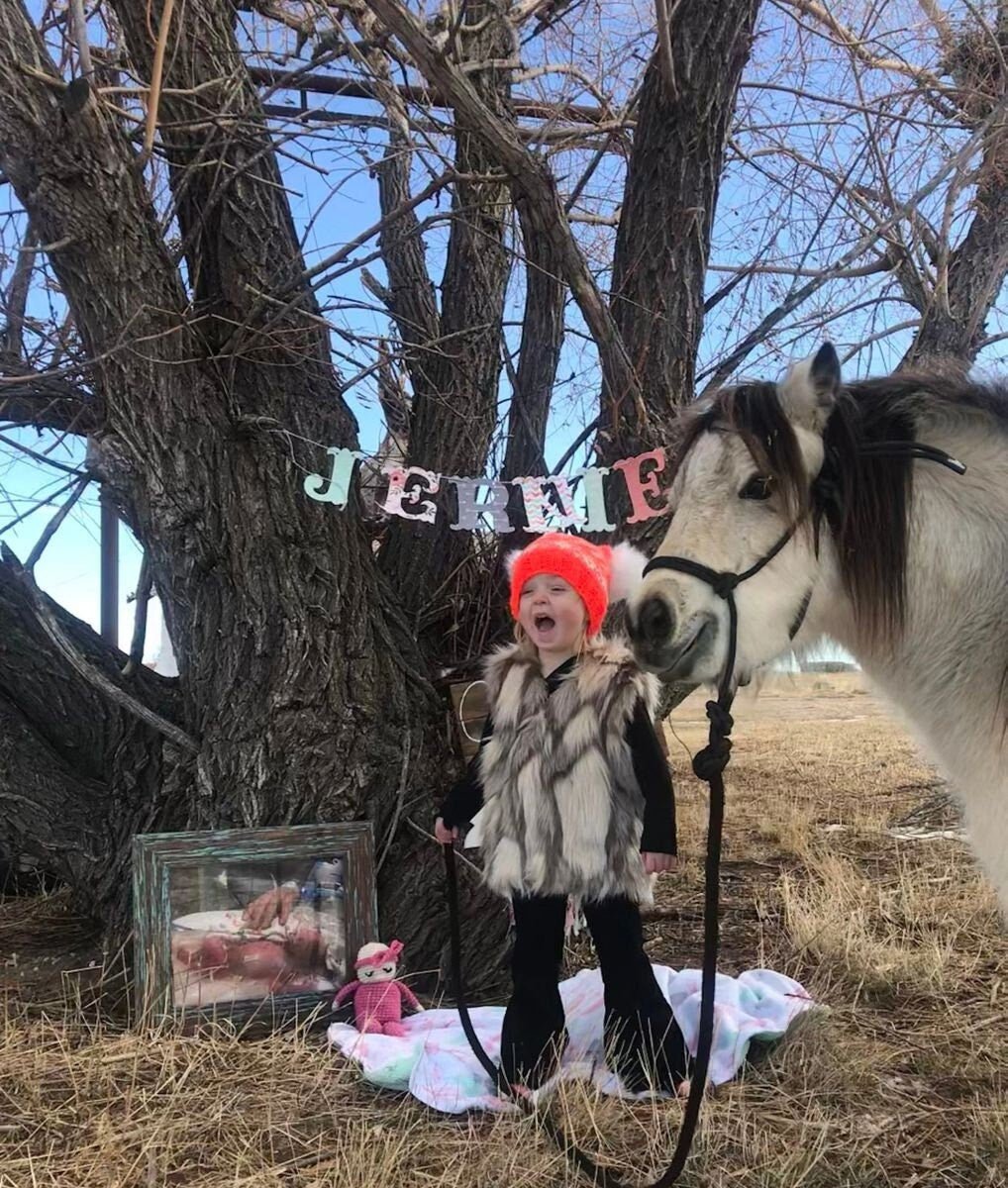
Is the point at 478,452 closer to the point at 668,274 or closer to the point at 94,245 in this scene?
the point at 668,274

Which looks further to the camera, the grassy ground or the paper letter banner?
the paper letter banner

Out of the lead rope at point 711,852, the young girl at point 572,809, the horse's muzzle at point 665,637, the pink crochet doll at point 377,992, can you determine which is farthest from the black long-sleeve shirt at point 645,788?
the horse's muzzle at point 665,637

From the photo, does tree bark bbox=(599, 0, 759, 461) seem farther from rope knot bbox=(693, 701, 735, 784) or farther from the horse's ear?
rope knot bbox=(693, 701, 735, 784)

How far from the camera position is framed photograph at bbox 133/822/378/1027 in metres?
3.14

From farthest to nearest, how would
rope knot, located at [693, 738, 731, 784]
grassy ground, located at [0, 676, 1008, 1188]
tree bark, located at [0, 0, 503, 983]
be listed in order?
tree bark, located at [0, 0, 503, 983]
grassy ground, located at [0, 676, 1008, 1188]
rope knot, located at [693, 738, 731, 784]

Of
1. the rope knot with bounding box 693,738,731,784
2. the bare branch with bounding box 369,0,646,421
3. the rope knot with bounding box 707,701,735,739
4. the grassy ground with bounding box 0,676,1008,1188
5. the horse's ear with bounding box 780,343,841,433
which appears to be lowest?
the grassy ground with bounding box 0,676,1008,1188

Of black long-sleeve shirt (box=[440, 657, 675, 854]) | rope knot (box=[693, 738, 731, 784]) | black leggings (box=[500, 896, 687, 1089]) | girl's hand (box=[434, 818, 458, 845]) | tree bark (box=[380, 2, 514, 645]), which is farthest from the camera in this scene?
tree bark (box=[380, 2, 514, 645])

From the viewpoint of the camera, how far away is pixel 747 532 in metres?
2.04

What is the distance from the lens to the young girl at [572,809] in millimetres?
2688

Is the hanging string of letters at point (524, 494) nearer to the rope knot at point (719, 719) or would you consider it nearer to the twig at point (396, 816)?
the twig at point (396, 816)

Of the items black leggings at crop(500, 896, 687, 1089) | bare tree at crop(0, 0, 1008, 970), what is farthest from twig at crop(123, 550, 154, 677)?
black leggings at crop(500, 896, 687, 1089)

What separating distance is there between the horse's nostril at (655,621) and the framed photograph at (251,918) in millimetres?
1813

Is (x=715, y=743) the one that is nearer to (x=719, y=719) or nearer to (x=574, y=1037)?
(x=719, y=719)

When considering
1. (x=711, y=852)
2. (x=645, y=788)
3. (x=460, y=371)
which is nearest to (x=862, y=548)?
(x=711, y=852)
